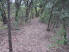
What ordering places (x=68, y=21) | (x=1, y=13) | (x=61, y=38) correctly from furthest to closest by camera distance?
(x=1, y=13)
(x=61, y=38)
(x=68, y=21)

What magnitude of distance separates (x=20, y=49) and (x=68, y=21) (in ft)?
11.1

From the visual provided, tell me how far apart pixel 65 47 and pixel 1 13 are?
16.8 ft

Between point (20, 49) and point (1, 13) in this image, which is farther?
point (1, 13)

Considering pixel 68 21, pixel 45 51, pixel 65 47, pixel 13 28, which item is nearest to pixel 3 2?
pixel 13 28

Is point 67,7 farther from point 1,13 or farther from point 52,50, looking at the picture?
point 1,13

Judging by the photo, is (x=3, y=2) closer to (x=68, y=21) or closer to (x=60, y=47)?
(x=60, y=47)

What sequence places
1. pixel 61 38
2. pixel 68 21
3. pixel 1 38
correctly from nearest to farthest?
pixel 68 21
pixel 61 38
pixel 1 38

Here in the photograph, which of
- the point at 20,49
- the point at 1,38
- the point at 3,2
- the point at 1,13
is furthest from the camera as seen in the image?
the point at 1,13

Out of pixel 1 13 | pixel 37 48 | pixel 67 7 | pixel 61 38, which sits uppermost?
pixel 67 7

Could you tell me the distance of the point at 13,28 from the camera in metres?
8.16

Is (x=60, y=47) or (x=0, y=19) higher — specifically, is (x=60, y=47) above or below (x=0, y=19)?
below

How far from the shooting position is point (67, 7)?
A: 172cm

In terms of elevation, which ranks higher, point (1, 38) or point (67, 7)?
point (67, 7)

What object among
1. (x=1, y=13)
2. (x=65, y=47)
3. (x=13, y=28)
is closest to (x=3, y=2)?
(x=1, y=13)
